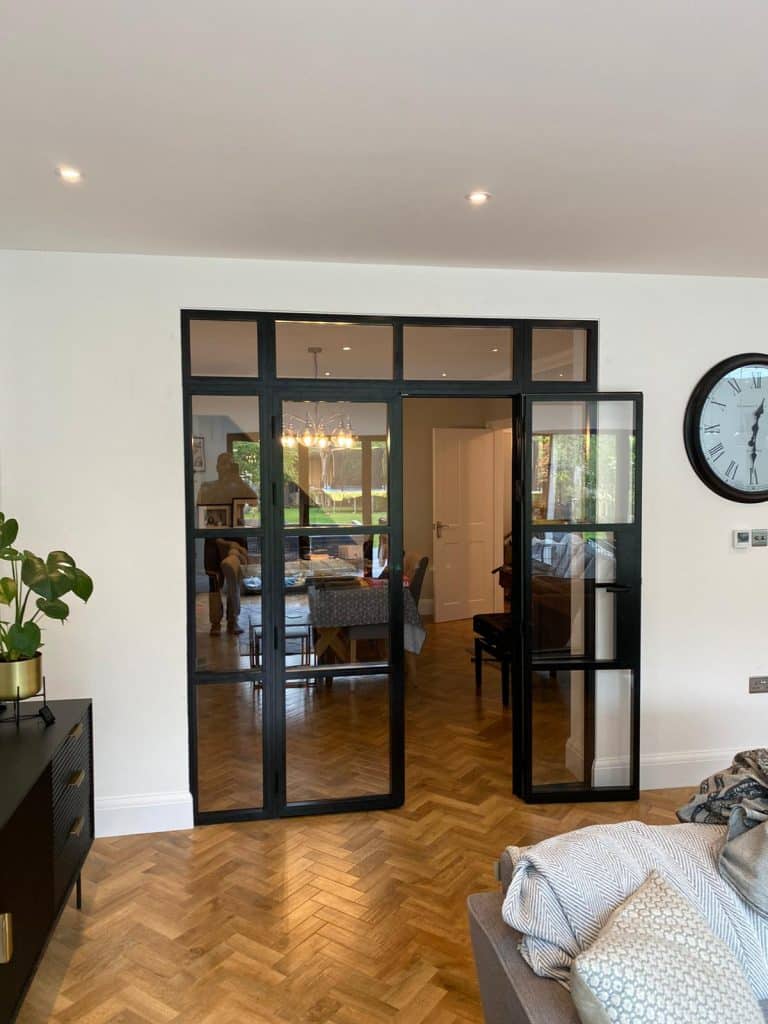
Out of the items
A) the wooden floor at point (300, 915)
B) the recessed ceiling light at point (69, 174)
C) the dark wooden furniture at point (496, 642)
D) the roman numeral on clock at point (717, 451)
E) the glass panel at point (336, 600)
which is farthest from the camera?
the dark wooden furniture at point (496, 642)

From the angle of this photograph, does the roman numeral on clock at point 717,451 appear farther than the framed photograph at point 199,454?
Yes

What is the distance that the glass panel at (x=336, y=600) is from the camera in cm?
343

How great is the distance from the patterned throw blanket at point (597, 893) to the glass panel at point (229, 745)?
200cm

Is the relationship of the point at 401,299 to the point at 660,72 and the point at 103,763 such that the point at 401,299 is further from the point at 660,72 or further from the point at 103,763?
the point at 103,763

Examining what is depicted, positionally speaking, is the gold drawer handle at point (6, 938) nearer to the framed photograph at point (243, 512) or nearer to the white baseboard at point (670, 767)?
the framed photograph at point (243, 512)

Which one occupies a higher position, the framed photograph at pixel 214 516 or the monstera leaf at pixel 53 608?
the framed photograph at pixel 214 516

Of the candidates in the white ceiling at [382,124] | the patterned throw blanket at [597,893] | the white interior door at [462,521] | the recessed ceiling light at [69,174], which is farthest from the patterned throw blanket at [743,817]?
the white interior door at [462,521]

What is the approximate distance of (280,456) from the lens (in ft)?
11.0

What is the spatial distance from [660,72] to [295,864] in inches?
119

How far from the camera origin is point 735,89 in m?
1.85

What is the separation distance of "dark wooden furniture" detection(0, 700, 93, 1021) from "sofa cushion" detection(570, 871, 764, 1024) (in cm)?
139

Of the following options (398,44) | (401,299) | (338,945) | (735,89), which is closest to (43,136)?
(398,44)

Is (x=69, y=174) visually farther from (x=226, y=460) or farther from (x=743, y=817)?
(x=743, y=817)

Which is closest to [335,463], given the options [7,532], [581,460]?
[581,460]
